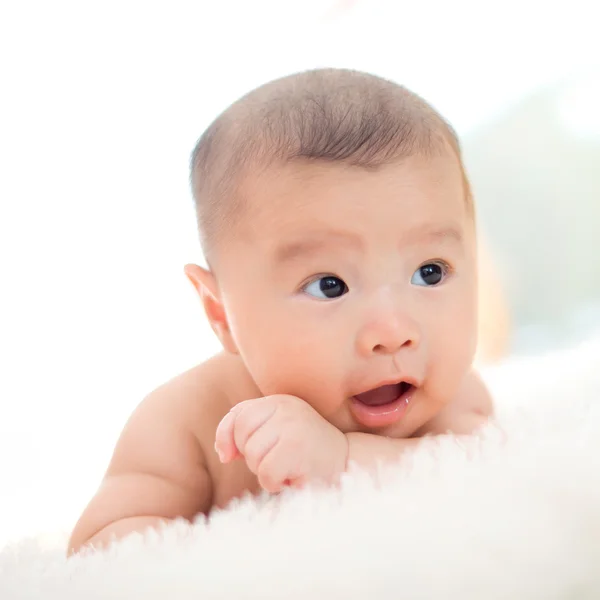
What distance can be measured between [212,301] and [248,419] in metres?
0.26

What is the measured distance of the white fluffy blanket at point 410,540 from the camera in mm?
571

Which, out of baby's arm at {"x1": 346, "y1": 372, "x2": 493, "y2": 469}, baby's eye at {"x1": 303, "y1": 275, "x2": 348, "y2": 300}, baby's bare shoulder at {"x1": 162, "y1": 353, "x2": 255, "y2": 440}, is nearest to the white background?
baby's bare shoulder at {"x1": 162, "y1": 353, "x2": 255, "y2": 440}

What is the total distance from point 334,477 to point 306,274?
228 millimetres

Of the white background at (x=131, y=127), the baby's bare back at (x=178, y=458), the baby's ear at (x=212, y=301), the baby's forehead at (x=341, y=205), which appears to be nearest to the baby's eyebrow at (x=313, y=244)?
the baby's forehead at (x=341, y=205)

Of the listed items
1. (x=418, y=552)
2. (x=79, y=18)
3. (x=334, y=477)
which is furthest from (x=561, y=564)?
(x=79, y=18)

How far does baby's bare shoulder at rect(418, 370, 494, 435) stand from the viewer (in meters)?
1.06

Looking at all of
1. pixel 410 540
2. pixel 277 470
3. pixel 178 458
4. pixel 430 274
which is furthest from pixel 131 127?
pixel 410 540

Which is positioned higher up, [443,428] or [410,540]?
[443,428]

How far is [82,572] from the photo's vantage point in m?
0.69

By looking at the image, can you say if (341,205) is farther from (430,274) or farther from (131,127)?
(131,127)

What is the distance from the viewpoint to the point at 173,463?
1.04 meters

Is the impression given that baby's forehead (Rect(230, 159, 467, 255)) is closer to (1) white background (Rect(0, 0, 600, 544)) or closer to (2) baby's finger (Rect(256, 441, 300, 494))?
(2) baby's finger (Rect(256, 441, 300, 494))

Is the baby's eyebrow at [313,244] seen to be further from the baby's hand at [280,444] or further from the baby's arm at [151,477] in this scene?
the baby's arm at [151,477]

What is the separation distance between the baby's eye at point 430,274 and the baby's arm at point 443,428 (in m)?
0.18
